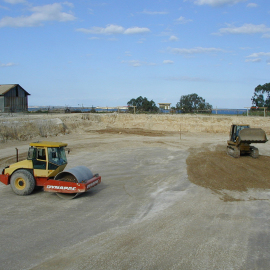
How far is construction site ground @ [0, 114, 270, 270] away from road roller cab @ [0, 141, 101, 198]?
1.74ft

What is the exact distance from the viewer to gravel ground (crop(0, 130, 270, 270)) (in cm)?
740

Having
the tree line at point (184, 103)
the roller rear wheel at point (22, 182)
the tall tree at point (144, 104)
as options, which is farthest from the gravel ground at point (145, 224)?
the tree line at point (184, 103)

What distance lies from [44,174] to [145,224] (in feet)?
15.6

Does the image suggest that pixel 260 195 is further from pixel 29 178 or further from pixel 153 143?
pixel 153 143

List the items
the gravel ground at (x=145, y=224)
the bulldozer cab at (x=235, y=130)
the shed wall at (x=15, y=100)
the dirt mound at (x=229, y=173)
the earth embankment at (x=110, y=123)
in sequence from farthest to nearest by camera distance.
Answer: the shed wall at (x=15, y=100) < the earth embankment at (x=110, y=123) < the bulldozer cab at (x=235, y=130) < the dirt mound at (x=229, y=173) < the gravel ground at (x=145, y=224)

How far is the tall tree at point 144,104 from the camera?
67.9 m

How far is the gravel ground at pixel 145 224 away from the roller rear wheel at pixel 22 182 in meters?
0.33

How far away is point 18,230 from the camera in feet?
30.0

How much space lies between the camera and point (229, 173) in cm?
1691

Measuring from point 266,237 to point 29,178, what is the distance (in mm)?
8699

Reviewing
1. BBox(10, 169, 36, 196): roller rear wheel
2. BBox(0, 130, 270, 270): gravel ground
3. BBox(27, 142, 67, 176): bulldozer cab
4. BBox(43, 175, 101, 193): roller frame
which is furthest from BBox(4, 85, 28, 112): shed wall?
BBox(43, 175, 101, 193): roller frame

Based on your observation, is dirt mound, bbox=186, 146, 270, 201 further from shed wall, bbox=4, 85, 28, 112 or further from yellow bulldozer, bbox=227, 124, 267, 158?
shed wall, bbox=4, 85, 28, 112

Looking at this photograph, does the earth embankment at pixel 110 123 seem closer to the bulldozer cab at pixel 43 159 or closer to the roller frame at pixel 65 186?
the bulldozer cab at pixel 43 159

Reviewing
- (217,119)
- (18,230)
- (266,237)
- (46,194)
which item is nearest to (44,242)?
(18,230)
